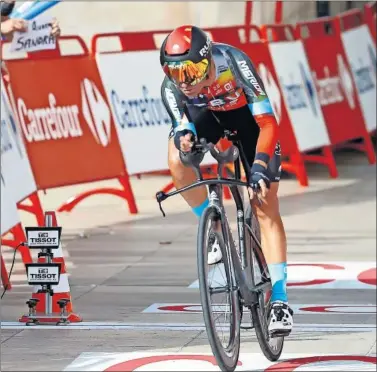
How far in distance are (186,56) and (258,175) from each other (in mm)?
498

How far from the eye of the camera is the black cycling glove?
125 inches

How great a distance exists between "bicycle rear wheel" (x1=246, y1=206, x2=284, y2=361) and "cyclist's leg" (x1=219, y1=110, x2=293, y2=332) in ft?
0.15

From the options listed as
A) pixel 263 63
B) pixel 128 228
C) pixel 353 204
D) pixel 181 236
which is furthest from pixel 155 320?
pixel 263 63

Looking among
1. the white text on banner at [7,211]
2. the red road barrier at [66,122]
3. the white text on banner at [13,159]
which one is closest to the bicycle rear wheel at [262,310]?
the white text on banner at [7,211]

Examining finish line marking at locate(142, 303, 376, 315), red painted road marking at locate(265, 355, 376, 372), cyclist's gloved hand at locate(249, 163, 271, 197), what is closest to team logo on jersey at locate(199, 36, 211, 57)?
cyclist's gloved hand at locate(249, 163, 271, 197)

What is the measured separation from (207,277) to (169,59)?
0.91m

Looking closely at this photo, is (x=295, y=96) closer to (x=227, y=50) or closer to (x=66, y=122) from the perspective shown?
(x=66, y=122)

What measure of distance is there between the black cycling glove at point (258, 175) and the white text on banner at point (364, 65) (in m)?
13.4

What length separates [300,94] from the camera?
14672 millimetres

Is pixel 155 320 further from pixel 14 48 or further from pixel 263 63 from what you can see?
pixel 263 63

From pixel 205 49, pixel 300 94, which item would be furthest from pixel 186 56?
pixel 300 94

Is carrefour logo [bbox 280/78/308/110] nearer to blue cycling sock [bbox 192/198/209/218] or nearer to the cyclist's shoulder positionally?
blue cycling sock [bbox 192/198/209/218]

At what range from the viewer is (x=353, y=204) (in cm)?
1287

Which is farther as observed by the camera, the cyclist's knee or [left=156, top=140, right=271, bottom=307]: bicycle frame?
[left=156, top=140, right=271, bottom=307]: bicycle frame
